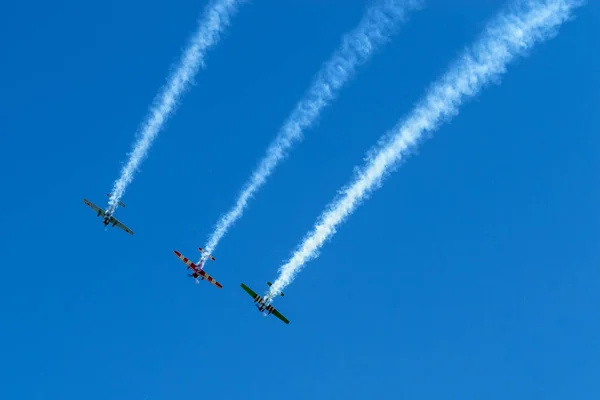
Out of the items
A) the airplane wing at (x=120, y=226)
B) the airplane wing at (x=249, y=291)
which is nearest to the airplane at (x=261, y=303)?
the airplane wing at (x=249, y=291)

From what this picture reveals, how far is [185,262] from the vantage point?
57.7 m

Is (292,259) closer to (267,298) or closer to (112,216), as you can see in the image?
(267,298)

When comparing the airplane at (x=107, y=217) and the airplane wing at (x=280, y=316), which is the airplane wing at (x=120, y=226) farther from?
the airplane wing at (x=280, y=316)

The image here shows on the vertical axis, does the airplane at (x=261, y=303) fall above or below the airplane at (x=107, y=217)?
below

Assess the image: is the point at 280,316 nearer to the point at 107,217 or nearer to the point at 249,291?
the point at 249,291

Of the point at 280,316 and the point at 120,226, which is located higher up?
the point at 120,226

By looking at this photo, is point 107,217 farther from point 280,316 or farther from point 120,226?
point 280,316

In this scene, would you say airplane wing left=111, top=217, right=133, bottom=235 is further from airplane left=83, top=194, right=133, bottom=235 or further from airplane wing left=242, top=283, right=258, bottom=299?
airplane wing left=242, top=283, right=258, bottom=299

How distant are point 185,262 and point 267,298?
892 centimetres

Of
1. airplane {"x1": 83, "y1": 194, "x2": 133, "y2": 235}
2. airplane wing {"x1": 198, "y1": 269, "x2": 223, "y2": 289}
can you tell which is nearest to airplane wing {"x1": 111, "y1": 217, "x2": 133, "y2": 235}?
airplane {"x1": 83, "y1": 194, "x2": 133, "y2": 235}

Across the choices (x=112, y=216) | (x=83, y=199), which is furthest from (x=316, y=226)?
(x=83, y=199)

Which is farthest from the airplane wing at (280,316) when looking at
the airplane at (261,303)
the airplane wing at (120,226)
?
the airplane wing at (120,226)

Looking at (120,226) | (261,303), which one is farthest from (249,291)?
(120,226)

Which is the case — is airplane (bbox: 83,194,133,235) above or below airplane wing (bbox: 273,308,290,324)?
above
